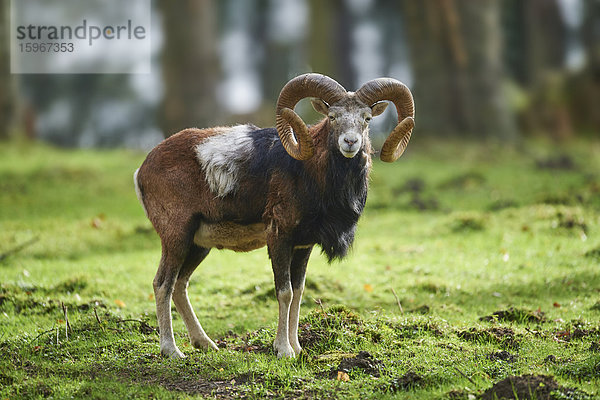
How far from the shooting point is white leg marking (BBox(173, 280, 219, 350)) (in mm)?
8742

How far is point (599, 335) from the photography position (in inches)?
347

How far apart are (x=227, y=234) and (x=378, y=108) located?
7.28 ft

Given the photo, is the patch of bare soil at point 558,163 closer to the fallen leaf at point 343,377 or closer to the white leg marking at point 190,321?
the white leg marking at point 190,321

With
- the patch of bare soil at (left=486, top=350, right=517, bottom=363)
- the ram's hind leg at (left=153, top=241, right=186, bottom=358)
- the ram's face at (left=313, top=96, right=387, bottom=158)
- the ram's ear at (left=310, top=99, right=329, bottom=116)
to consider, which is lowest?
the patch of bare soil at (left=486, top=350, right=517, bottom=363)

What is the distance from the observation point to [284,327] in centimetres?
833

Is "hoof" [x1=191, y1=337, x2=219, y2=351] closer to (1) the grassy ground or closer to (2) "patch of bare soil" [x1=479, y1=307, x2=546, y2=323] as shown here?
(1) the grassy ground

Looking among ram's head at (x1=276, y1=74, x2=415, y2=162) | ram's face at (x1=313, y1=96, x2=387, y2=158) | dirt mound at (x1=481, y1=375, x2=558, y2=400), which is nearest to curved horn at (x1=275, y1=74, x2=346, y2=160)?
ram's head at (x1=276, y1=74, x2=415, y2=162)

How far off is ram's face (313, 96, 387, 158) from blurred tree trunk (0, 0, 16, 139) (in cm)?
1704

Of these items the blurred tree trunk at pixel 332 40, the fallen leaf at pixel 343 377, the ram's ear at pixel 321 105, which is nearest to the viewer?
the fallen leaf at pixel 343 377

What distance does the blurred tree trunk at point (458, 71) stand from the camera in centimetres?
2625

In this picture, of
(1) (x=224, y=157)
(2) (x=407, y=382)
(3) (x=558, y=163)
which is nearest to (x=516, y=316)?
(2) (x=407, y=382)

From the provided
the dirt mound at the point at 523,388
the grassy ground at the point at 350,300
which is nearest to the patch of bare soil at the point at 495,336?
the grassy ground at the point at 350,300

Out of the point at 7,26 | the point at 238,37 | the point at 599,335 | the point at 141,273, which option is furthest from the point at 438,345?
the point at 238,37

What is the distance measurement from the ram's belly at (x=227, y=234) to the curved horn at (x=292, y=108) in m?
1.01
